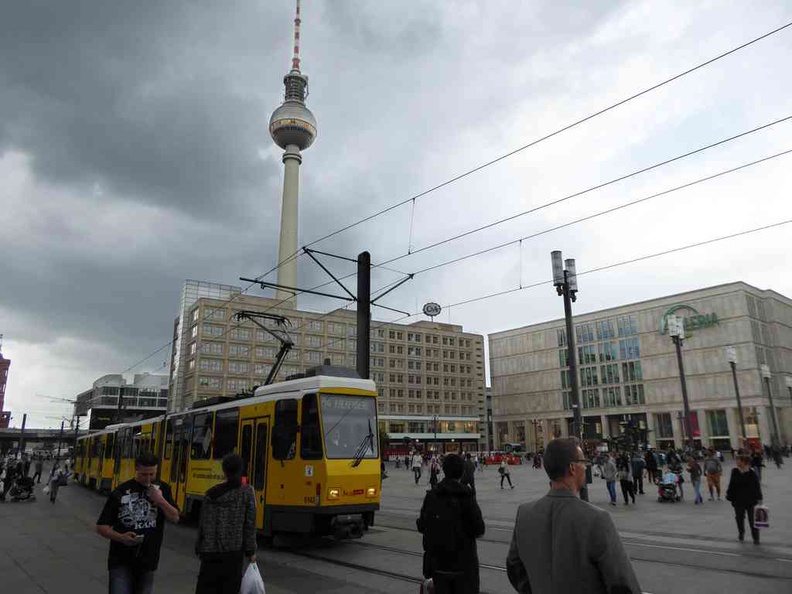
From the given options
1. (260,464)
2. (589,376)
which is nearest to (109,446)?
(260,464)

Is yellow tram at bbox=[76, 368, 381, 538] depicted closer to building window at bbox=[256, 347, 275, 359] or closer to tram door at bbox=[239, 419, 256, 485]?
tram door at bbox=[239, 419, 256, 485]

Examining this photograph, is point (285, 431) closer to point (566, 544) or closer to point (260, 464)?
point (260, 464)

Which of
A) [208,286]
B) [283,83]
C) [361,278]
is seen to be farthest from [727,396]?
[283,83]

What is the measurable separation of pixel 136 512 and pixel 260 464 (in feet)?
24.8

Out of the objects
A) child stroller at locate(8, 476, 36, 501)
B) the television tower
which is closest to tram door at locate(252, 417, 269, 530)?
child stroller at locate(8, 476, 36, 501)

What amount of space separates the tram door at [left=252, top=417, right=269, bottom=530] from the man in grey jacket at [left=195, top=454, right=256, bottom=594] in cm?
710

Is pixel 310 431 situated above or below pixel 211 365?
below

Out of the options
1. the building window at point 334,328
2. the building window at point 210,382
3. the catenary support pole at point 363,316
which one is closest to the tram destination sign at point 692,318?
the building window at point 334,328

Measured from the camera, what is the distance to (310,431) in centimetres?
1138

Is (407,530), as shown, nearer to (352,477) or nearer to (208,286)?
(352,477)

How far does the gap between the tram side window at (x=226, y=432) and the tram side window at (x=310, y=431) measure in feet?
8.77

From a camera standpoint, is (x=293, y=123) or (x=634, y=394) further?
(x=293, y=123)

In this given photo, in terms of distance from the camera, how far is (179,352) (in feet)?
310

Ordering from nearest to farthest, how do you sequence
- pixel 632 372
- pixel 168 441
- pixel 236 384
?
pixel 168 441
pixel 632 372
pixel 236 384
